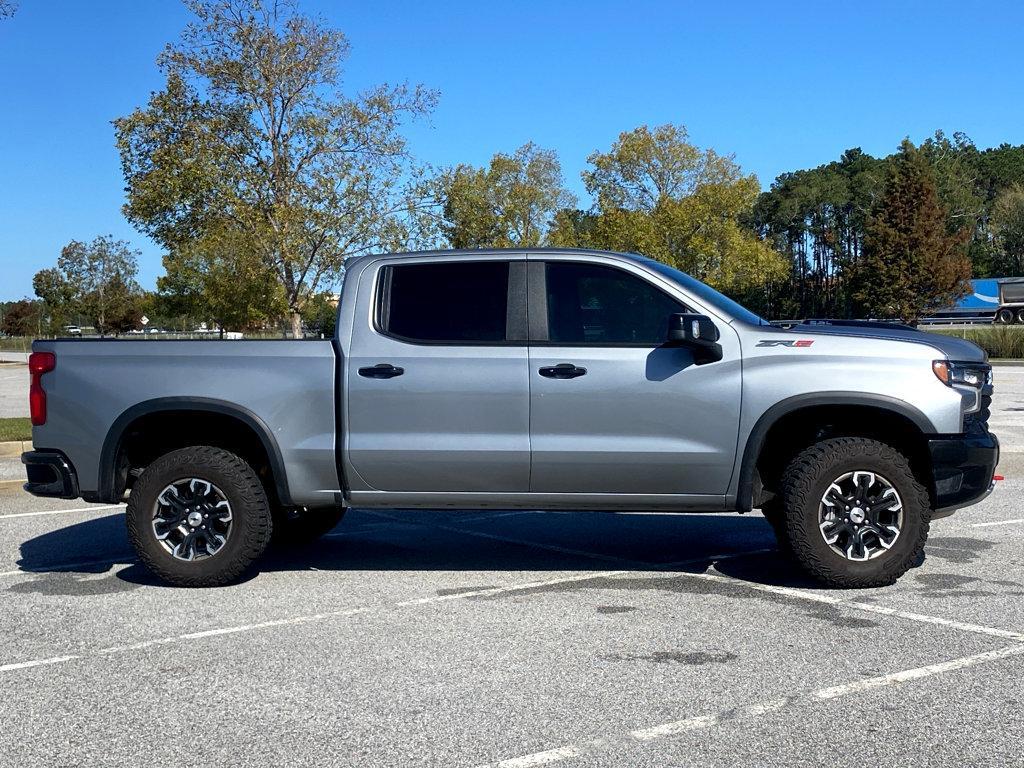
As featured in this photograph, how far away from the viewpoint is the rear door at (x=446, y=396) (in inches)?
253

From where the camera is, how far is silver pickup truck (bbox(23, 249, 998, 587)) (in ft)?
20.7

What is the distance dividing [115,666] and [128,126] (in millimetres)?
23026

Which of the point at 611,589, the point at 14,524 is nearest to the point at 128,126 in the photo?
the point at 14,524

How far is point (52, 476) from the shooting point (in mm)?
6730

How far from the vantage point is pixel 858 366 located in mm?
6238

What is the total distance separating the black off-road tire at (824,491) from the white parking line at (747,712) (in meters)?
1.18

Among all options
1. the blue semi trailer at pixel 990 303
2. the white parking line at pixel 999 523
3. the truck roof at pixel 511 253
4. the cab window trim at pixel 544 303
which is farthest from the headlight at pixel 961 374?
the blue semi trailer at pixel 990 303

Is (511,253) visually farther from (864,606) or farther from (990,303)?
(990,303)

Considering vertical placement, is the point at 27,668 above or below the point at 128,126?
below

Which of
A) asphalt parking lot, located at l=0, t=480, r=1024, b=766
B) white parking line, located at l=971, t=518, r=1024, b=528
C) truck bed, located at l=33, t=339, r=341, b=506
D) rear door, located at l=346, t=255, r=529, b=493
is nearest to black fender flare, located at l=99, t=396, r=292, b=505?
truck bed, located at l=33, t=339, r=341, b=506

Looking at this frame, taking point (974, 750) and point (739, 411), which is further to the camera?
point (739, 411)

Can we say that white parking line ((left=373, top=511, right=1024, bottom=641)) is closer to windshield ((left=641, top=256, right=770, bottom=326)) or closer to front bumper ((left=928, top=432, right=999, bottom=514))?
front bumper ((left=928, top=432, right=999, bottom=514))

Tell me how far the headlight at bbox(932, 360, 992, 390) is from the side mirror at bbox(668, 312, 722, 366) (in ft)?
3.99

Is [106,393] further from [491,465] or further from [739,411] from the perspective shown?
[739,411]
